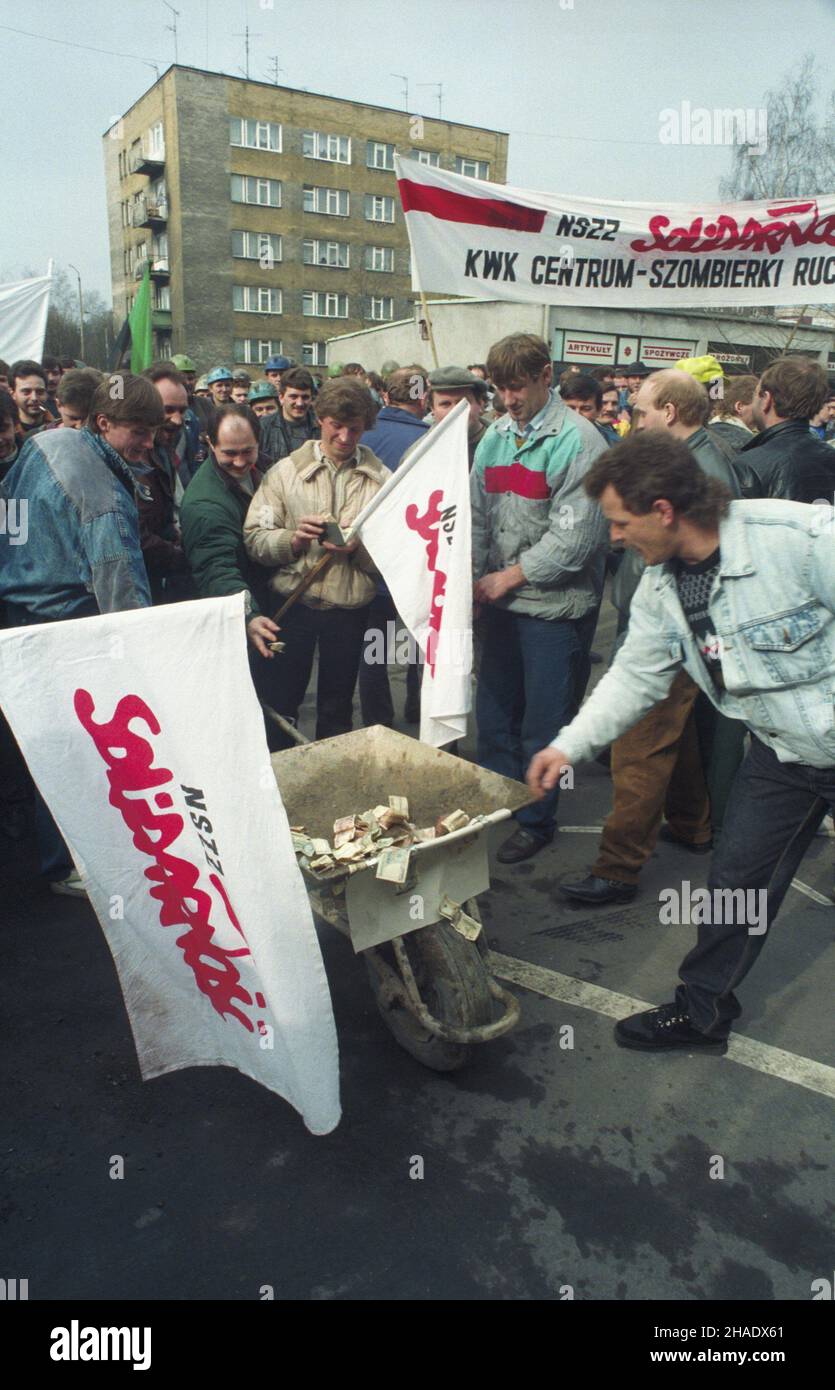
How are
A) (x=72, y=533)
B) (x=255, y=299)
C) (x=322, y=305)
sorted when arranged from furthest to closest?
(x=322, y=305) < (x=255, y=299) < (x=72, y=533)

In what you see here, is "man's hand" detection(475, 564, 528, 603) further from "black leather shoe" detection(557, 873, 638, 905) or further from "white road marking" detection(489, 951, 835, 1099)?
"white road marking" detection(489, 951, 835, 1099)

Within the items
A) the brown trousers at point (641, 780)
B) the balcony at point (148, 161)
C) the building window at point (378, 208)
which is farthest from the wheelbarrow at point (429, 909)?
the building window at point (378, 208)

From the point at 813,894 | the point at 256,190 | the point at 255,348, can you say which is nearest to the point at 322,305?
the point at 255,348

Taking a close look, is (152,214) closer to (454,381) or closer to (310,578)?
(454,381)

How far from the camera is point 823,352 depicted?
2761 centimetres

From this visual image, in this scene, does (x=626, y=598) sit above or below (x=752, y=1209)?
above

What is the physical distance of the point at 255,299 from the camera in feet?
143

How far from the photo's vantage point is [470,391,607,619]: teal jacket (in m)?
3.99

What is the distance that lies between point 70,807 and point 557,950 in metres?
2.16

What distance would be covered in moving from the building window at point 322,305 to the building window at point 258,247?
2268 millimetres

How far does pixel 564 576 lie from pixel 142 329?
22.7 ft
